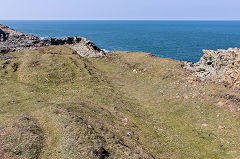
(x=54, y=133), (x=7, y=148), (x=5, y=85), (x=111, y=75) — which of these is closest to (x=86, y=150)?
(x=54, y=133)

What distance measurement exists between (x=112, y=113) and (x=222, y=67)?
103 feet

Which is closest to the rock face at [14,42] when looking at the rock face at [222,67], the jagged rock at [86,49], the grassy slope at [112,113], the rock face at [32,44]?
the rock face at [32,44]

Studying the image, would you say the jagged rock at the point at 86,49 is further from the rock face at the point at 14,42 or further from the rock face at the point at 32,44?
the rock face at the point at 14,42

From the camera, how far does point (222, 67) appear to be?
4794 cm

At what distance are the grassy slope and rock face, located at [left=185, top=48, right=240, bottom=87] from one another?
2911 millimetres

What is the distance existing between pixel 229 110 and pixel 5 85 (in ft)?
166

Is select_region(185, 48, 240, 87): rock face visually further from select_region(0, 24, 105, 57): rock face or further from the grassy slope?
select_region(0, 24, 105, 57): rock face

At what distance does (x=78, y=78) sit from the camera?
183 feet

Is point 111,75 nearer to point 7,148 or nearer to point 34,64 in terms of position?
point 34,64

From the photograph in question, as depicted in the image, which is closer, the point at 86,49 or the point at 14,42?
the point at 14,42

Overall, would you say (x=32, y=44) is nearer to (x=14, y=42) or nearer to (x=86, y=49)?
(x=14, y=42)

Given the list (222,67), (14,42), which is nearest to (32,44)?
(14,42)

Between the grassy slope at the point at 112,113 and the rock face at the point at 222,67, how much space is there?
2911 mm

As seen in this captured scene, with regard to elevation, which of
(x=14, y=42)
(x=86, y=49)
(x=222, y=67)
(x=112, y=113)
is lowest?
(x=112, y=113)
